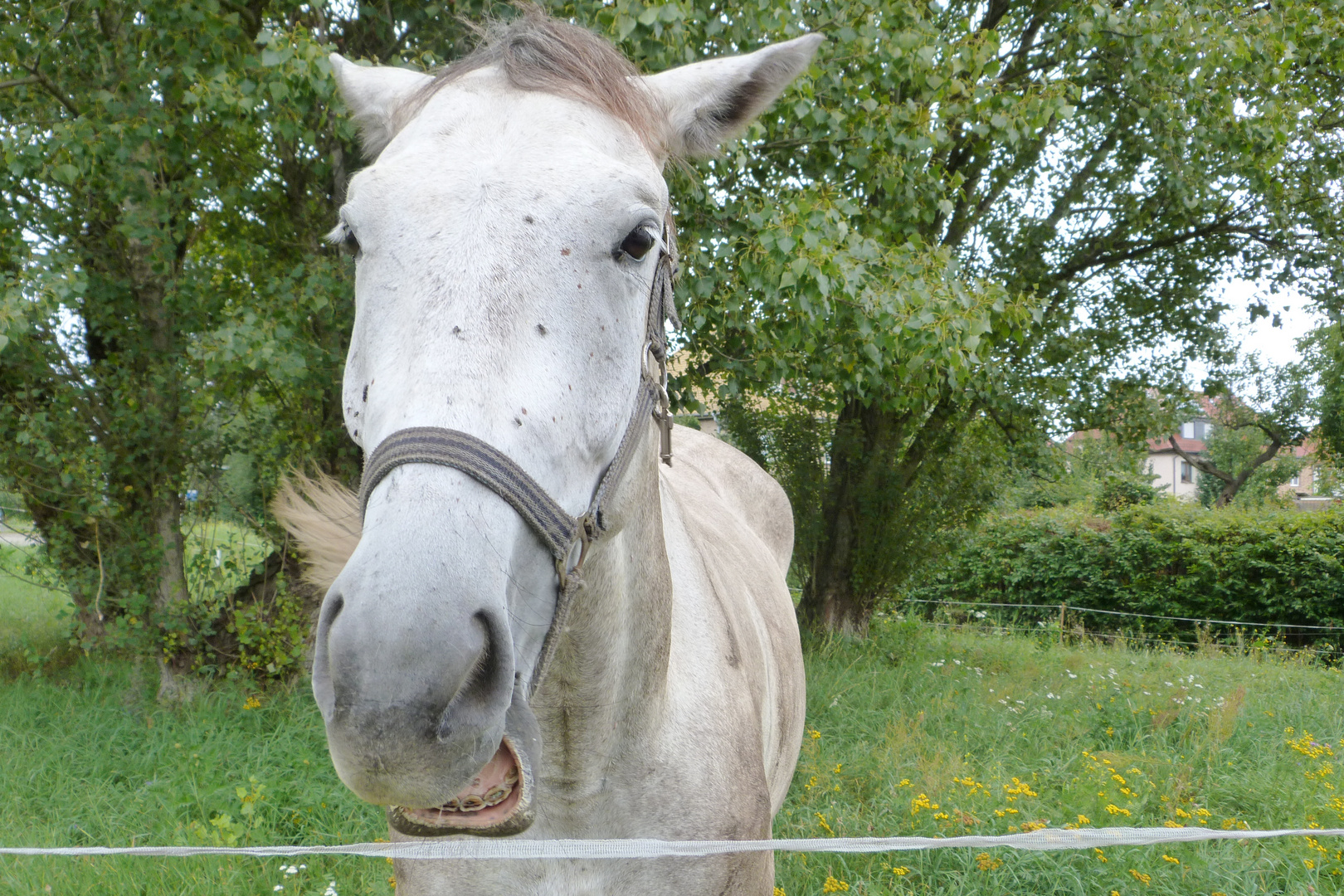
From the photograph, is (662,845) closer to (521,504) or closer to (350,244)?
(521,504)

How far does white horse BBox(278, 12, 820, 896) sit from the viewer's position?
38.4 inches

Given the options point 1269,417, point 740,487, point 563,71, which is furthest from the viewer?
point 1269,417

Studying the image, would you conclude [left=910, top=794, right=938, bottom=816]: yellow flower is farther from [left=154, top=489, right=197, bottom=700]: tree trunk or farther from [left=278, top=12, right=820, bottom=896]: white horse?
[left=154, top=489, right=197, bottom=700]: tree trunk

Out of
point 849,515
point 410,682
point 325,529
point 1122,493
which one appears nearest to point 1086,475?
point 1122,493

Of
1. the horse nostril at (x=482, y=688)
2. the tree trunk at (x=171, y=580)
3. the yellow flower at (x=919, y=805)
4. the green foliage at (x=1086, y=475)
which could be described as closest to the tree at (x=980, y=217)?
the green foliage at (x=1086, y=475)

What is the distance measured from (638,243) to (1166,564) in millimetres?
15217

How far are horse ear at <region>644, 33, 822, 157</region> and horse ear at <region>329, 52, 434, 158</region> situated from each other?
55 centimetres

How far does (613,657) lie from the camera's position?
1603 millimetres

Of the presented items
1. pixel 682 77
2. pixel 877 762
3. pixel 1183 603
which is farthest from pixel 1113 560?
pixel 682 77

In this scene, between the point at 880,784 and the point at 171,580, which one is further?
the point at 171,580

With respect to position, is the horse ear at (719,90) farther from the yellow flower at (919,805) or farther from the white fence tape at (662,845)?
the yellow flower at (919,805)

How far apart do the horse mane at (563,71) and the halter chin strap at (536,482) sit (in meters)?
0.24

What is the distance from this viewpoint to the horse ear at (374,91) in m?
1.91

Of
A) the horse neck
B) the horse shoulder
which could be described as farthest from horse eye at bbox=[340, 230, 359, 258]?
the horse shoulder
